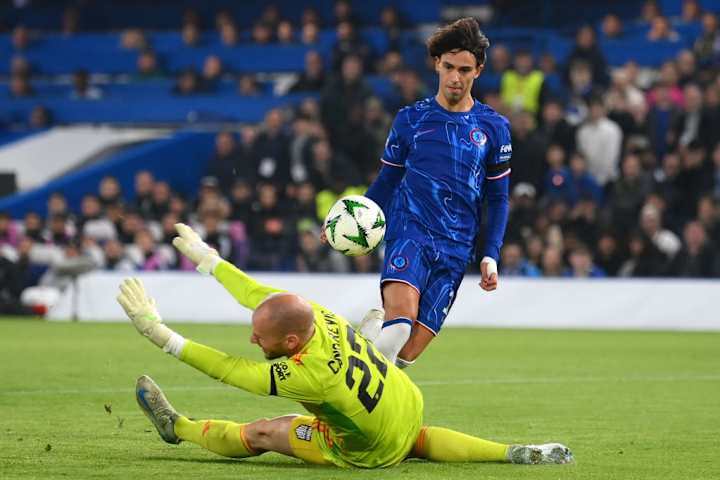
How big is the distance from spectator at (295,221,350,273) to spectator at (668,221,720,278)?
15.2 ft

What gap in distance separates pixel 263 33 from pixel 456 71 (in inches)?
775

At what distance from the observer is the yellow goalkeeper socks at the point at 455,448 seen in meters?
7.26

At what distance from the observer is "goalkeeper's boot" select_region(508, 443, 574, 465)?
714 centimetres

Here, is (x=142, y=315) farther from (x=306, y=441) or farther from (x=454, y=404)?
(x=454, y=404)

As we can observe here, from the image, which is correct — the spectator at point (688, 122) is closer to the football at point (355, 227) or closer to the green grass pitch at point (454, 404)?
the green grass pitch at point (454, 404)

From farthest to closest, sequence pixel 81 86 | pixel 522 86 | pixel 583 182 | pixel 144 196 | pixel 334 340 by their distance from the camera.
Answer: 1. pixel 81 86
2. pixel 144 196
3. pixel 522 86
4. pixel 583 182
5. pixel 334 340

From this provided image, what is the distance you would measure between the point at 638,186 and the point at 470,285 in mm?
2680

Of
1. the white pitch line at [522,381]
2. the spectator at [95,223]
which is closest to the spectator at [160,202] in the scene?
the spectator at [95,223]

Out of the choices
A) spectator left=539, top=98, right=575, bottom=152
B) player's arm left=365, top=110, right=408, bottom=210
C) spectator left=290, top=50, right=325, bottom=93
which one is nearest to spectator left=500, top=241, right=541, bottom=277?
spectator left=539, top=98, right=575, bottom=152

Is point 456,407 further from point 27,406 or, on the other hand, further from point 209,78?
point 209,78

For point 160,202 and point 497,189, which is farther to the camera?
point 160,202

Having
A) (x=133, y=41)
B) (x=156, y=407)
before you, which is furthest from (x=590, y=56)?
(x=156, y=407)

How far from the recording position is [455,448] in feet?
23.9

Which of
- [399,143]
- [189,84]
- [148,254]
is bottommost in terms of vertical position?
[148,254]
